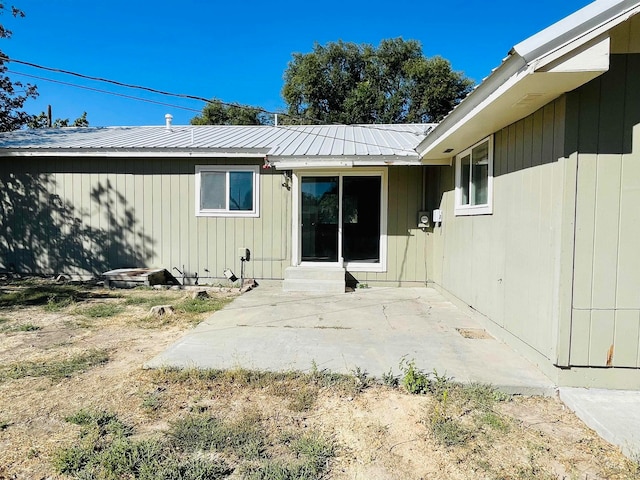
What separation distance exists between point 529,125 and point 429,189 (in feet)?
12.7

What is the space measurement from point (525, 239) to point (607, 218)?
80 cm

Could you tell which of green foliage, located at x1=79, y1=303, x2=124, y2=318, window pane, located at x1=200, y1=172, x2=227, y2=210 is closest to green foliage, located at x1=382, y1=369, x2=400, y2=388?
green foliage, located at x1=79, y1=303, x2=124, y2=318

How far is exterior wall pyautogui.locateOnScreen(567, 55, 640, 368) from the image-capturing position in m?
2.96

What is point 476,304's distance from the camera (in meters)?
5.11

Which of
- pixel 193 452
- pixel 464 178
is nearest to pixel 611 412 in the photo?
pixel 193 452

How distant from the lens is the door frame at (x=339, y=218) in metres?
7.53

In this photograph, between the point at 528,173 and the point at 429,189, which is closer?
the point at 528,173

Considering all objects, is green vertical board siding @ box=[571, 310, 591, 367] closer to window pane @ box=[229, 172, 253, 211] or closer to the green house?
the green house

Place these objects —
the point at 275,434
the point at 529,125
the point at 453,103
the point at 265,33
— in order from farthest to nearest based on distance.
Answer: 1. the point at 453,103
2. the point at 265,33
3. the point at 529,125
4. the point at 275,434

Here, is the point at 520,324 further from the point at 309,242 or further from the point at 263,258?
the point at 263,258

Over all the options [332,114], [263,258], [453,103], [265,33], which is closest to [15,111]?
[265,33]

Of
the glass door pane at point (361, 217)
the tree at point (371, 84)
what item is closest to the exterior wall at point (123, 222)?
the glass door pane at point (361, 217)

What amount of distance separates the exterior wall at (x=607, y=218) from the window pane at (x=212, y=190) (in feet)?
21.1

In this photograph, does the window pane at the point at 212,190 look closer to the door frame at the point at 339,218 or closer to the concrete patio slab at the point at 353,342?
the door frame at the point at 339,218
